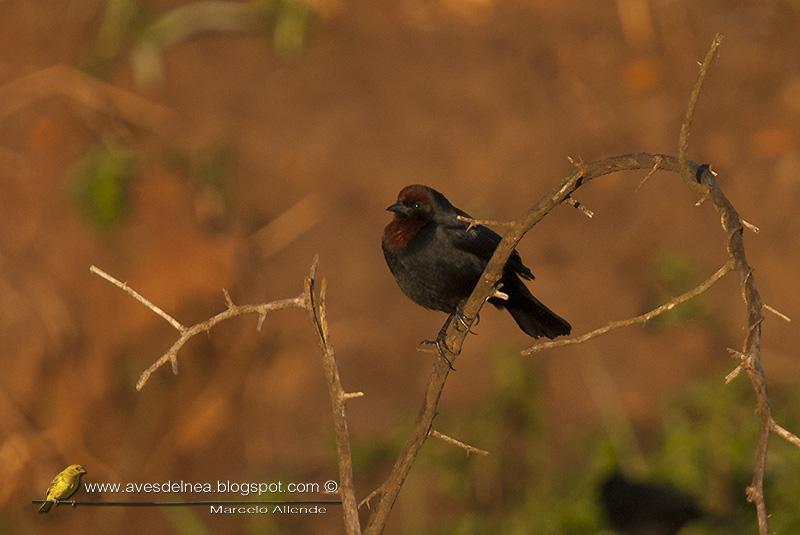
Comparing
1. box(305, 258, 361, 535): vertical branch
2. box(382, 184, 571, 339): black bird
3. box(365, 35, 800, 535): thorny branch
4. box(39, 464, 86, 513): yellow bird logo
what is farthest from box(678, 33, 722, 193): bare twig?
box(382, 184, 571, 339): black bird

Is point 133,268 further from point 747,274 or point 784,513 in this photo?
point 747,274

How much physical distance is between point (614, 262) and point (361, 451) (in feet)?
7.76

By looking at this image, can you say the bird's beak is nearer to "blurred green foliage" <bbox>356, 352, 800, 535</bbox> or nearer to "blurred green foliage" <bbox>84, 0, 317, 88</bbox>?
"blurred green foliage" <bbox>356, 352, 800, 535</bbox>

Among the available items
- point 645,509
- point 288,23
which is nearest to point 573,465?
point 645,509

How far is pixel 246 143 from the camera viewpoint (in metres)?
Result: 8.62

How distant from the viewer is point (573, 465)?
737cm

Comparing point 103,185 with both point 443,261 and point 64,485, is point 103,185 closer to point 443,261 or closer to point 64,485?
point 443,261

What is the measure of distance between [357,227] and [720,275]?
235 inches

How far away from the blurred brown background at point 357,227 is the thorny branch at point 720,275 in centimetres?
361

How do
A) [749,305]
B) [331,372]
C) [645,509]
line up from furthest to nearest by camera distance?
[645,509] < [331,372] < [749,305]

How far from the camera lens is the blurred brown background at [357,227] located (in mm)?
7547

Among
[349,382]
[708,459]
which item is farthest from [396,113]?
[708,459]

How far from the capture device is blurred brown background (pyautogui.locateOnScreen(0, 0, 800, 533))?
24.8 feet

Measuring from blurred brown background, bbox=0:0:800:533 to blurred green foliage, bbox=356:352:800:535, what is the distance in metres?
0.03
